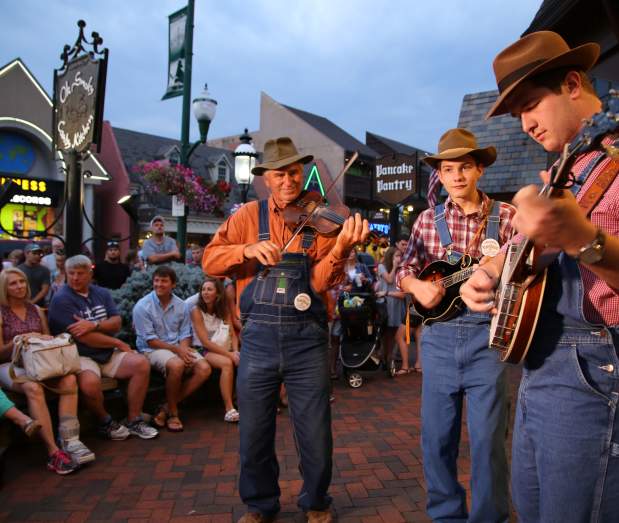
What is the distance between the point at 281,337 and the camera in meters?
2.72

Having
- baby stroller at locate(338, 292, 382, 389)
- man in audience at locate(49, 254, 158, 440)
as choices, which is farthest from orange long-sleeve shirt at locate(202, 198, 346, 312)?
baby stroller at locate(338, 292, 382, 389)

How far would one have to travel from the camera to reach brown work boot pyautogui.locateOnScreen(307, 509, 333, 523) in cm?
293

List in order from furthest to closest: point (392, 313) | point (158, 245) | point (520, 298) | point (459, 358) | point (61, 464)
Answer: point (158, 245), point (392, 313), point (61, 464), point (459, 358), point (520, 298)

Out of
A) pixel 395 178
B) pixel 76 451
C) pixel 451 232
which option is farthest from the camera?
pixel 395 178

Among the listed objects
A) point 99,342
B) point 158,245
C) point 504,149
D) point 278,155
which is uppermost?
point 504,149

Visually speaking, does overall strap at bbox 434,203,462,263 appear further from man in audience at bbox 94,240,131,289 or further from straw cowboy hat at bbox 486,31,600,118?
man in audience at bbox 94,240,131,289

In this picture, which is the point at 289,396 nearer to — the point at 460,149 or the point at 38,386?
the point at 460,149

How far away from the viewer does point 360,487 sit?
140 inches

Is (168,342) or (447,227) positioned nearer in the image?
(447,227)

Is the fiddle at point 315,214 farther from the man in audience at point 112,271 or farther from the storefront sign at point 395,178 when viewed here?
the storefront sign at point 395,178

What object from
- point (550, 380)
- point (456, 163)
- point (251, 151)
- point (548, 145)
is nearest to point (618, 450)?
point (550, 380)

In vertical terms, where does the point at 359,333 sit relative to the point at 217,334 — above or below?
below

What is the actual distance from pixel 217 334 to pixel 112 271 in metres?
2.43

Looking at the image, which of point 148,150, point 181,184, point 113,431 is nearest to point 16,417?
point 113,431
